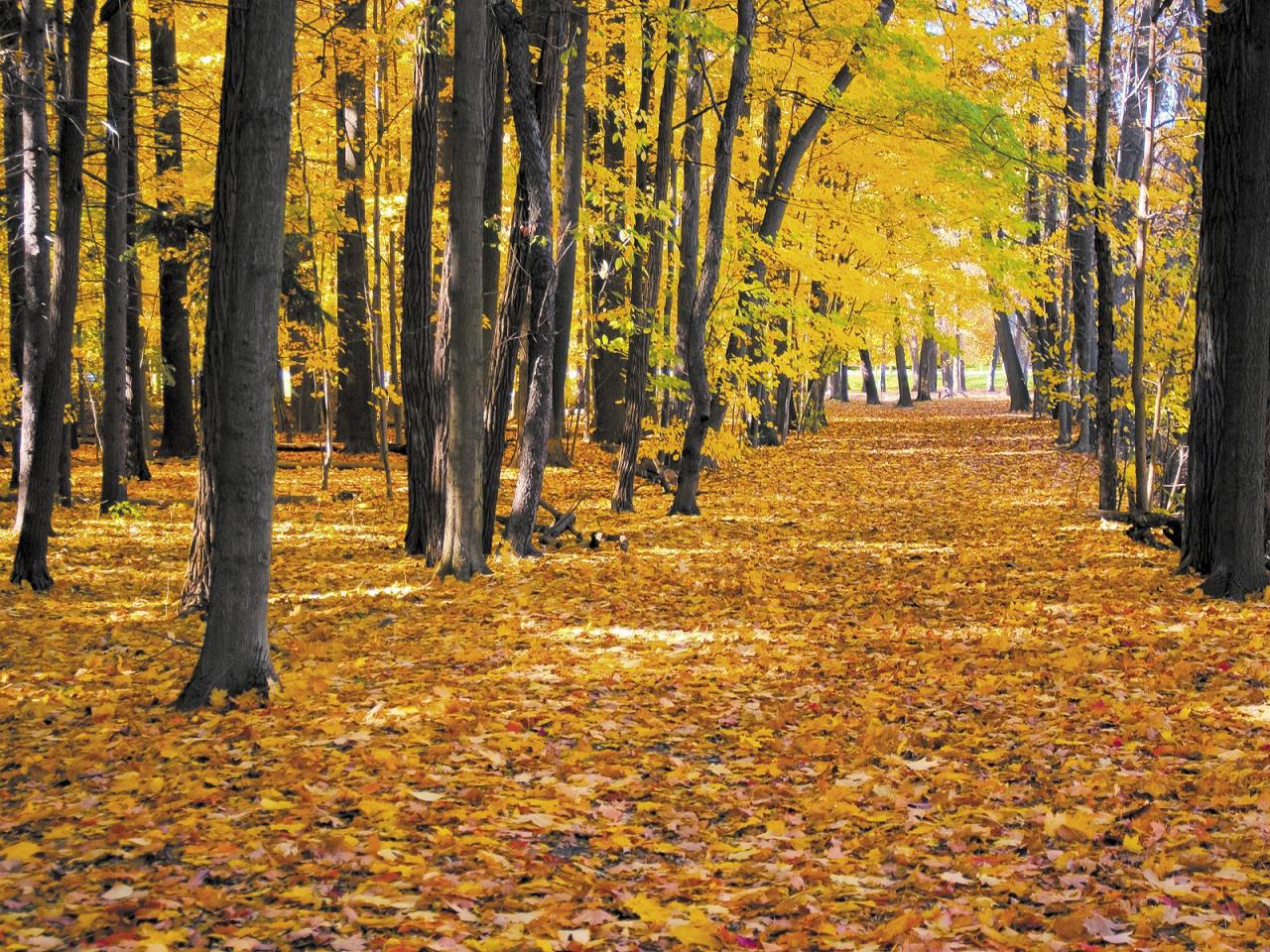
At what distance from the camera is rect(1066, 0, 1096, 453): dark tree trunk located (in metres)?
14.1

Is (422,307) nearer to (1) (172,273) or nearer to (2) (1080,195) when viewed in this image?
(2) (1080,195)

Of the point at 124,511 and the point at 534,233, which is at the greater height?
the point at 534,233

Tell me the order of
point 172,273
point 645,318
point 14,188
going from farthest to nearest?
point 172,273 < point 14,188 < point 645,318

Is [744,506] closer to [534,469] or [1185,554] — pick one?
[534,469]

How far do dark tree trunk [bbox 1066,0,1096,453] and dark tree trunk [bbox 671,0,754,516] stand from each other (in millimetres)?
3753

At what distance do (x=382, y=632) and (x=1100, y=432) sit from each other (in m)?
8.97

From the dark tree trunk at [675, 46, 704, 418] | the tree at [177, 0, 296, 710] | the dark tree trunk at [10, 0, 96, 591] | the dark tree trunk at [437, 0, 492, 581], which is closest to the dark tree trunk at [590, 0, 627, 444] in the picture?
the dark tree trunk at [675, 46, 704, 418]

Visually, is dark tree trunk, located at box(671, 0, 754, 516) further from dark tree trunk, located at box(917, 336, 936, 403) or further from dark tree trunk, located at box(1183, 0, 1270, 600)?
dark tree trunk, located at box(917, 336, 936, 403)

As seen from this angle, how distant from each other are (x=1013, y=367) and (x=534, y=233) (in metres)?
33.5

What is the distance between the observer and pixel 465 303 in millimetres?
9602

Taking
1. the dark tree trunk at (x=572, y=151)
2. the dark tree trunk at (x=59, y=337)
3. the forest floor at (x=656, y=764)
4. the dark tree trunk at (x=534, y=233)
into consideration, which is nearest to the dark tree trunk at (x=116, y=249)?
the dark tree trunk at (x=59, y=337)

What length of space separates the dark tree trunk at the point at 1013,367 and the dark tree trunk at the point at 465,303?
30.1 meters

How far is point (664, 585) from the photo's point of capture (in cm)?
995

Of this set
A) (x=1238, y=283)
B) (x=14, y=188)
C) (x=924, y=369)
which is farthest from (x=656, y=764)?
(x=924, y=369)
